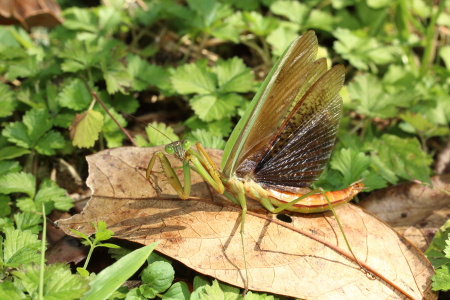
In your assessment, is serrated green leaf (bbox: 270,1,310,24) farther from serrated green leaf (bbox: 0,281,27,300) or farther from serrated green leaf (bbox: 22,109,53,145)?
serrated green leaf (bbox: 0,281,27,300)

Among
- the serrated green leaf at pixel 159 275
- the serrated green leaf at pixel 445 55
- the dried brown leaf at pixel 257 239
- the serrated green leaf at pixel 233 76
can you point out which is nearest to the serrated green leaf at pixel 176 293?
the serrated green leaf at pixel 159 275

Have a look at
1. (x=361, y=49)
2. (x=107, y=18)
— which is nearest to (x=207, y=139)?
(x=107, y=18)

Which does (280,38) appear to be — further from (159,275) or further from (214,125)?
(159,275)

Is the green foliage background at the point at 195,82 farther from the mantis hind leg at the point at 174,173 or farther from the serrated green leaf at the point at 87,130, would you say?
the mantis hind leg at the point at 174,173

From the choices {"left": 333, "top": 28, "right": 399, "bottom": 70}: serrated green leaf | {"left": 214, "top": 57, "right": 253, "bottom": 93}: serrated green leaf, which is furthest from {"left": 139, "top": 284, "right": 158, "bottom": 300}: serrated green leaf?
{"left": 333, "top": 28, "right": 399, "bottom": 70}: serrated green leaf

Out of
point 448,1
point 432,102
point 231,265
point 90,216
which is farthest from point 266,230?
point 448,1

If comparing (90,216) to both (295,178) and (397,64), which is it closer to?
(295,178)

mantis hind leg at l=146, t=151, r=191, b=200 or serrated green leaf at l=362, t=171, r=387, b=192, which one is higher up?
mantis hind leg at l=146, t=151, r=191, b=200
